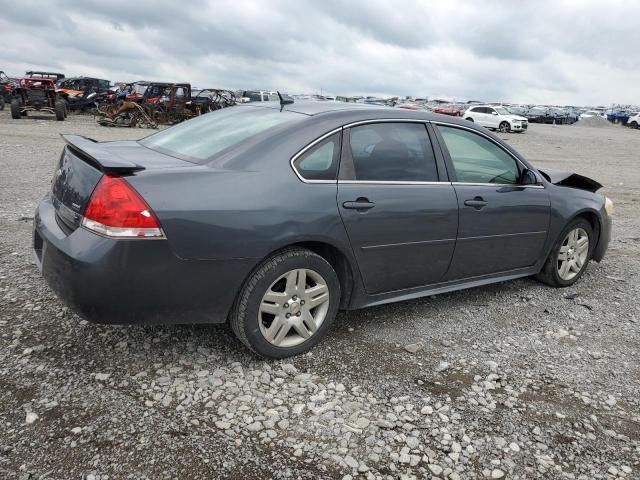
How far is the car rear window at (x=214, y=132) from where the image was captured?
3.28 m

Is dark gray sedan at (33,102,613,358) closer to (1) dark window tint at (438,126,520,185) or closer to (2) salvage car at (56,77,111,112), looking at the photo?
(1) dark window tint at (438,126,520,185)

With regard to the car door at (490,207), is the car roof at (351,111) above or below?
above

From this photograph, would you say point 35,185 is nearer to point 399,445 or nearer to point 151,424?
point 151,424

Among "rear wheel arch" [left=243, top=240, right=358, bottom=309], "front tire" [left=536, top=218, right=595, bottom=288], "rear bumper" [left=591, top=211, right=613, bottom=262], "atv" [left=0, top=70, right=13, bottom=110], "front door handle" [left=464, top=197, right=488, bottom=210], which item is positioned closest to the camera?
"rear wheel arch" [left=243, top=240, right=358, bottom=309]

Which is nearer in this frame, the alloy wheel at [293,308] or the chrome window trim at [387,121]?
the alloy wheel at [293,308]

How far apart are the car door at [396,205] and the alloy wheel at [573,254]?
1.52 m

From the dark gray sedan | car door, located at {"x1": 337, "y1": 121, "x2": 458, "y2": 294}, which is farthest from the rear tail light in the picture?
car door, located at {"x1": 337, "y1": 121, "x2": 458, "y2": 294}

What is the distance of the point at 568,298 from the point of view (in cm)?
462

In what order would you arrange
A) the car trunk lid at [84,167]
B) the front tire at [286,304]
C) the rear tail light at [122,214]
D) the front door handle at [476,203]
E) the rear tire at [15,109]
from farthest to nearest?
the rear tire at [15,109]
the front door handle at [476,203]
the front tire at [286,304]
the car trunk lid at [84,167]
the rear tail light at [122,214]

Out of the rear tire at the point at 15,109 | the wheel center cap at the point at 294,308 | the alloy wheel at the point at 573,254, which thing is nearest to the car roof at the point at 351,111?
the wheel center cap at the point at 294,308

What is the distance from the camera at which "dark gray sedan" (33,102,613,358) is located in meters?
2.70

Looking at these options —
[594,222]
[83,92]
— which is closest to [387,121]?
[594,222]

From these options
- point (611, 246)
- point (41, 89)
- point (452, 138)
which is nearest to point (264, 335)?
point (452, 138)

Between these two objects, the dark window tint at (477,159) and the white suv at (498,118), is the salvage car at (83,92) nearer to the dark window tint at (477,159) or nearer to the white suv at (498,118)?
the white suv at (498,118)
